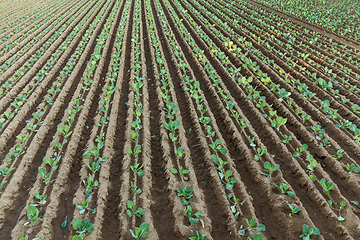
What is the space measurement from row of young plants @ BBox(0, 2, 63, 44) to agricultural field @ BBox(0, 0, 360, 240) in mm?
1598

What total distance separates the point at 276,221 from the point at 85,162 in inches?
129

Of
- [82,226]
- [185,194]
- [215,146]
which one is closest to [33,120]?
[82,226]

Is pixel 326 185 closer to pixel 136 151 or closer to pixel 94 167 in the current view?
pixel 136 151

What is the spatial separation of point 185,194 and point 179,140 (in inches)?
47.3

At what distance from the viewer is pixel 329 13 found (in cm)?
1203

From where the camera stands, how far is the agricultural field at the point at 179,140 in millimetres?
2674

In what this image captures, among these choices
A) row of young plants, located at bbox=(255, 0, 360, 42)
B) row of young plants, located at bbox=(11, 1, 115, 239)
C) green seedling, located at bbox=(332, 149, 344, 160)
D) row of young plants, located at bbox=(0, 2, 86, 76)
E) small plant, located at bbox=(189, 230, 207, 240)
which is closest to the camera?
small plant, located at bbox=(189, 230, 207, 240)

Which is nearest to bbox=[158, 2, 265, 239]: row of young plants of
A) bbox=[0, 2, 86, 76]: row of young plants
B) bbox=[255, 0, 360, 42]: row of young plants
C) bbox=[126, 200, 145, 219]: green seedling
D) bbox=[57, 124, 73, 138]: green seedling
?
bbox=[126, 200, 145, 219]: green seedling

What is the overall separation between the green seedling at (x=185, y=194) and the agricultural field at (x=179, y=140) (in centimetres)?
2

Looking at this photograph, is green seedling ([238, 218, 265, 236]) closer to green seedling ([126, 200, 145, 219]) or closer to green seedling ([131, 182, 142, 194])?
green seedling ([126, 200, 145, 219])

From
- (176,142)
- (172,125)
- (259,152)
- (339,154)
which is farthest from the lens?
(172,125)

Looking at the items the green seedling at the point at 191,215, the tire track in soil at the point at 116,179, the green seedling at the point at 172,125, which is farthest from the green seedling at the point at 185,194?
the green seedling at the point at 172,125

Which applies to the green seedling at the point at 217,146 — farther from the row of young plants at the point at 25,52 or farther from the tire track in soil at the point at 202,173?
the row of young plants at the point at 25,52

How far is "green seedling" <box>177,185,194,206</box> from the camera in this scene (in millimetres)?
2791
